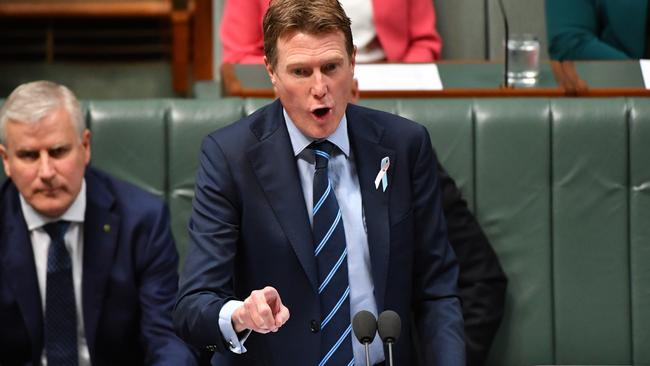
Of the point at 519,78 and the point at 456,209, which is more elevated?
the point at 519,78

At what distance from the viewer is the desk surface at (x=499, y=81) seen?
345 cm

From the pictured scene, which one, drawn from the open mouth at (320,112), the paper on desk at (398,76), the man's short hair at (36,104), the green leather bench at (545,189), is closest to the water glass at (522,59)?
the paper on desk at (398,76)

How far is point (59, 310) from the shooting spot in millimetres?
2836

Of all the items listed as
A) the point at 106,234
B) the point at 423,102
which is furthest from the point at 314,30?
the point at 423,102

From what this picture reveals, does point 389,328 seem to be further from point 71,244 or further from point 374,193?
point 71,244

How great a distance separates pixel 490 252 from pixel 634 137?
0.46 metres

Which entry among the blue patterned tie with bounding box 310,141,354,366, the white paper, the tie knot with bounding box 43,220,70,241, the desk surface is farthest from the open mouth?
the white paper

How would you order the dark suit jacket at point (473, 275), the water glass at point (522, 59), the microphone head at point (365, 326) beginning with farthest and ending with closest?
1. the water glass at point (522, 59)
2. the dark suit jacket at point (473, 275)
3. the microphone head at point (365, 326)

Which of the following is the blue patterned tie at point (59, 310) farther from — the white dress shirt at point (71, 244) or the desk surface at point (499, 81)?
the desk surface at point (499, 81)

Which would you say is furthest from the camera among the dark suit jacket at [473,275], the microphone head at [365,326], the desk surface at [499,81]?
the desk surface at [499,81]

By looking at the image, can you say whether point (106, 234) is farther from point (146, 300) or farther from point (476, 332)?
point (476, 332)

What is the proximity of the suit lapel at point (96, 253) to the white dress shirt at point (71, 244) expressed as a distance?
0.02 m

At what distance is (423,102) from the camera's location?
3293 mm

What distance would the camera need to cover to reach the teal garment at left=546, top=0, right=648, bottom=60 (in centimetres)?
425
